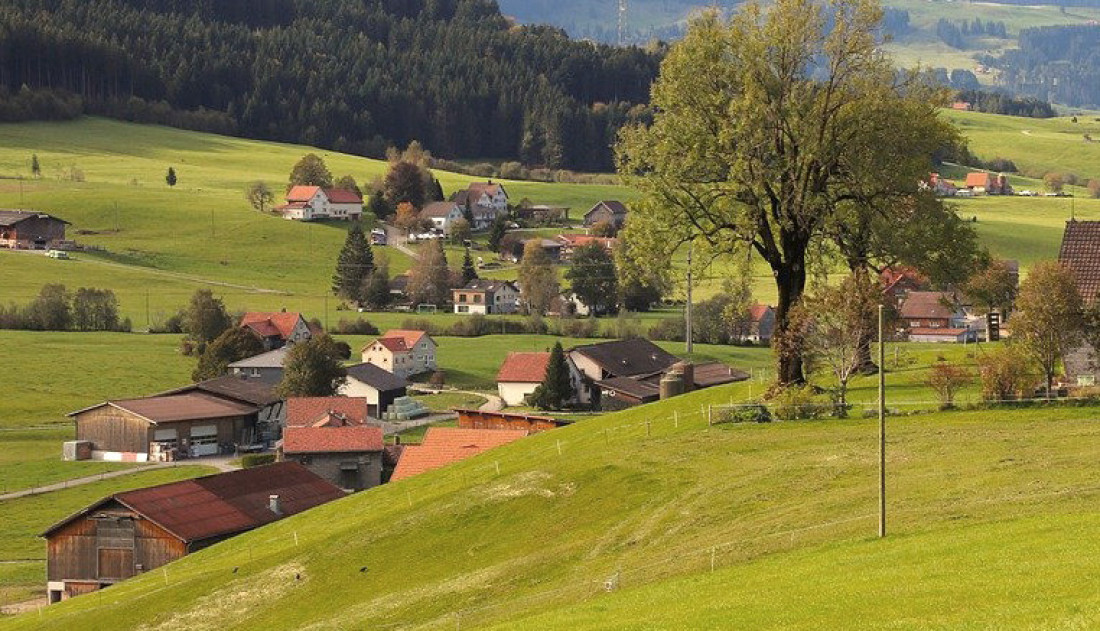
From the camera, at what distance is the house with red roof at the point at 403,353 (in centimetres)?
11531

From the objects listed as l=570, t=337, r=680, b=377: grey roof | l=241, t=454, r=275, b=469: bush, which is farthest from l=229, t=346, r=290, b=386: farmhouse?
l=241, t=454, r=275, b=469: bush

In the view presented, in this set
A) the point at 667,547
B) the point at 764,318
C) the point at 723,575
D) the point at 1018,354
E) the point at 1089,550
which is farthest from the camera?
the point at 764,318

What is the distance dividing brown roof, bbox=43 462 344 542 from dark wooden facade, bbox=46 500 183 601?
0.38 meters

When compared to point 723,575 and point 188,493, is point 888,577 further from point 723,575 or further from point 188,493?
point 188,493

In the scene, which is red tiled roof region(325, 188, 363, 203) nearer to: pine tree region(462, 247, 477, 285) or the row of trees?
pine tree region(462, 247, 477, 285)

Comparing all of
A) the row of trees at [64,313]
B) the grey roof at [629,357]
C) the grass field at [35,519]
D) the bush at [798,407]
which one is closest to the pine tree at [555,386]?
the grey roof at [629,357]

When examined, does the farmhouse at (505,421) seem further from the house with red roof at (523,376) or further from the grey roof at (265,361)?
the grey roof at (265,361)

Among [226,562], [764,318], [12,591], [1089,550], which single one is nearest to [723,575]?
[1089,550]

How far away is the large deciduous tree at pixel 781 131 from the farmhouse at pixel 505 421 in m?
26.6

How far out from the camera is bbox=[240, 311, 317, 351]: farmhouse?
123 metres

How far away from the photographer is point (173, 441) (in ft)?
304

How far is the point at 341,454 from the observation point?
3292 inches

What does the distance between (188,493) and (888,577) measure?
4182 cm

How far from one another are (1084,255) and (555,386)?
55925 millimetres
